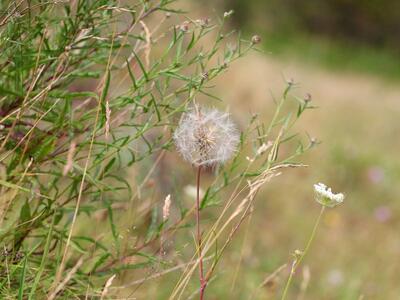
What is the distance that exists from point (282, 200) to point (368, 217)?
32.6 inches

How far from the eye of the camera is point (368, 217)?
6082 millimetres

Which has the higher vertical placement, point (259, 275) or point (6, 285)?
point (6, 285)

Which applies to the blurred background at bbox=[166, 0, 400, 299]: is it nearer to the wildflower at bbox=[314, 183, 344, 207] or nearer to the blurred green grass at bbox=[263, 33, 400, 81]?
the wildflower at bbox=[314, 183, 344, 207]

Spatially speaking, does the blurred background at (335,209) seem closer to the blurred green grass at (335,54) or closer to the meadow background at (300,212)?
the meadow background at (300,212)

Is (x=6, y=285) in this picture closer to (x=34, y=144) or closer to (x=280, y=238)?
(x=34, y=144)

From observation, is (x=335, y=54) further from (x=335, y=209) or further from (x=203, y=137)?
(x=203, y=137)

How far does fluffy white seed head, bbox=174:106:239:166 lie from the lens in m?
1.76

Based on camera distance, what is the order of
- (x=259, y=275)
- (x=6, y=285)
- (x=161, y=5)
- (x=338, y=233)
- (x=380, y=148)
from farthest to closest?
(x=380, y=148), (x=338, y=233), (x=259, y=275), (x=161, y=5), (x=6, y=285)

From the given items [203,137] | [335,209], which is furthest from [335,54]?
[203,137]

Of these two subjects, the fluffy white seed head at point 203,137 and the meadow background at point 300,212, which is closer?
the fluffy white seed head at point 203,137

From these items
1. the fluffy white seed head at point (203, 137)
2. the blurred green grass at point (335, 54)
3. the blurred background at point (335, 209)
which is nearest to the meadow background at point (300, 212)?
the blurred background at point (335, 209)

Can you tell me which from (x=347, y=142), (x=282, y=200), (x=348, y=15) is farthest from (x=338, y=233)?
(x=348, y=15)

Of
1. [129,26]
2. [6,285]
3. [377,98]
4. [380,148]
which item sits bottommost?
[377,98]

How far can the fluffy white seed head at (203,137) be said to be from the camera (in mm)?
1756
